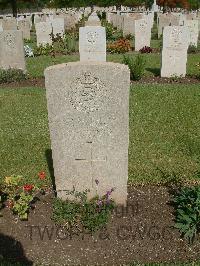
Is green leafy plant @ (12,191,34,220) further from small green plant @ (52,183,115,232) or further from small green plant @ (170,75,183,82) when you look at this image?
small green plant @ (170,75,183,82)

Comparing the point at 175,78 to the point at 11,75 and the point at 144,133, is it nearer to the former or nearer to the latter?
the point at 144,133

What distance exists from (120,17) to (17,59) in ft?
53.6

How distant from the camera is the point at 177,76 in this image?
12.4 metres

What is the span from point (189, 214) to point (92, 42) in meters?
8.85

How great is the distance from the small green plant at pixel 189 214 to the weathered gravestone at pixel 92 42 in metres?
8.28

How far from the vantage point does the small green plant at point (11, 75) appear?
39.2 ft

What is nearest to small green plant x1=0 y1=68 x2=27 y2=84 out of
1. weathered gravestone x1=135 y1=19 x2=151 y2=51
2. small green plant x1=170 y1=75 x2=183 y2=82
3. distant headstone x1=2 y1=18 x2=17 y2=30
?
small green plant x1=170 y1=75 x2=183 y2=82

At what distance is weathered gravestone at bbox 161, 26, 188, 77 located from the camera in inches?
466

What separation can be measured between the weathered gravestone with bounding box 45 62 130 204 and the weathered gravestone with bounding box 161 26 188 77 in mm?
8187

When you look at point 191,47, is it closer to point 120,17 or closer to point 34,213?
point 120,17

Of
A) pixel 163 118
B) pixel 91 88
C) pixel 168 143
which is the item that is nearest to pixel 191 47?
pixel 163 118

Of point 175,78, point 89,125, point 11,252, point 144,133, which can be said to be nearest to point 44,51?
point 175,78

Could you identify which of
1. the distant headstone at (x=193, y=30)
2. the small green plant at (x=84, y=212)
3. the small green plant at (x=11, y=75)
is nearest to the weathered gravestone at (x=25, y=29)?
the distant headstone at (x=193, y=30)

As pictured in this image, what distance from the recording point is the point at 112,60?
49.6 ft
